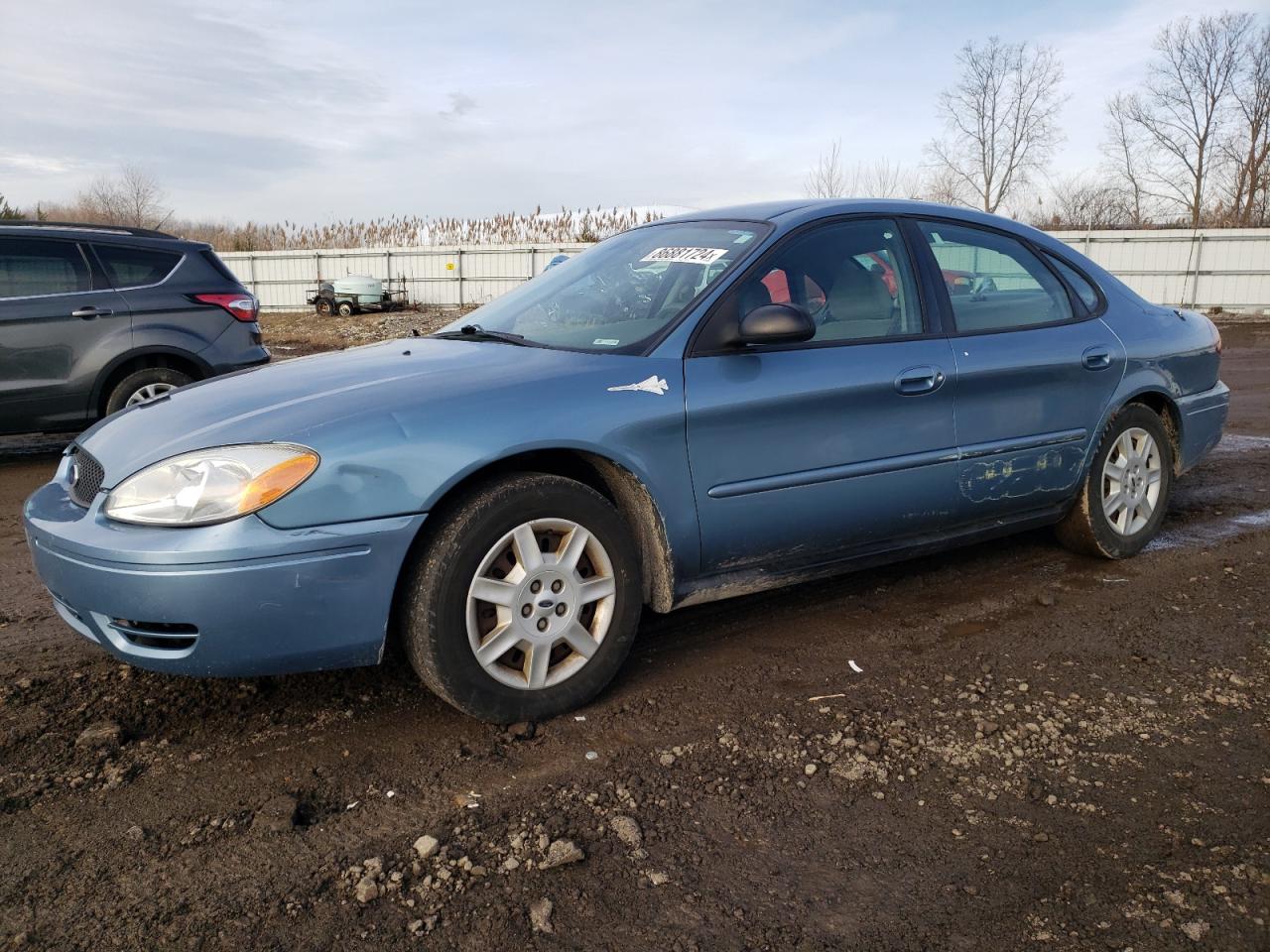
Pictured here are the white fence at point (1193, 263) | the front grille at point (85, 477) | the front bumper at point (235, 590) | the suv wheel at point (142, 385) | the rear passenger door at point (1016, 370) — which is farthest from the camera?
the white fence at point (1193, 263)

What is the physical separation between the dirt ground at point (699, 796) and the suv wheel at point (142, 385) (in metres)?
3.48

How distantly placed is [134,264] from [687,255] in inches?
208

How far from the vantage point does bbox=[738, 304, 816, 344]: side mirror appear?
10.6 feet

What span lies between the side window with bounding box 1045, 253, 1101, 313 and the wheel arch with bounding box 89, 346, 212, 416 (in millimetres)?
5924

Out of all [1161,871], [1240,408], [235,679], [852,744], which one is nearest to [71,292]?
[235,679]

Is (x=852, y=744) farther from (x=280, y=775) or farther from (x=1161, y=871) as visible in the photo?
(x=280, y=775)

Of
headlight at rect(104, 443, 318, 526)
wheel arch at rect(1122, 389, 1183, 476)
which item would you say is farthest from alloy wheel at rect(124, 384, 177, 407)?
wheel arch at rect(1122, 389, 1183, 476)

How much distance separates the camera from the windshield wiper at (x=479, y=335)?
3671 millimetres

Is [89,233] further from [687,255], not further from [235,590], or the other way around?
[235,590]

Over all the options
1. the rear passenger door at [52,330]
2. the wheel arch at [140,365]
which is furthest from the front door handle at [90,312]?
the wheel arch at [140,365]

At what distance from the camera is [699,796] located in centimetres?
261

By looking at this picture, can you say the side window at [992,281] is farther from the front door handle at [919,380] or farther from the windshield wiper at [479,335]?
the windshield wiper at [479,335]

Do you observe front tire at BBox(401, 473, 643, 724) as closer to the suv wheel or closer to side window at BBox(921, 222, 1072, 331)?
side window at BBox(921, 222, 1072, 331)

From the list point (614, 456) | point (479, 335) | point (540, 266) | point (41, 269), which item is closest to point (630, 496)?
point (614, 456)
